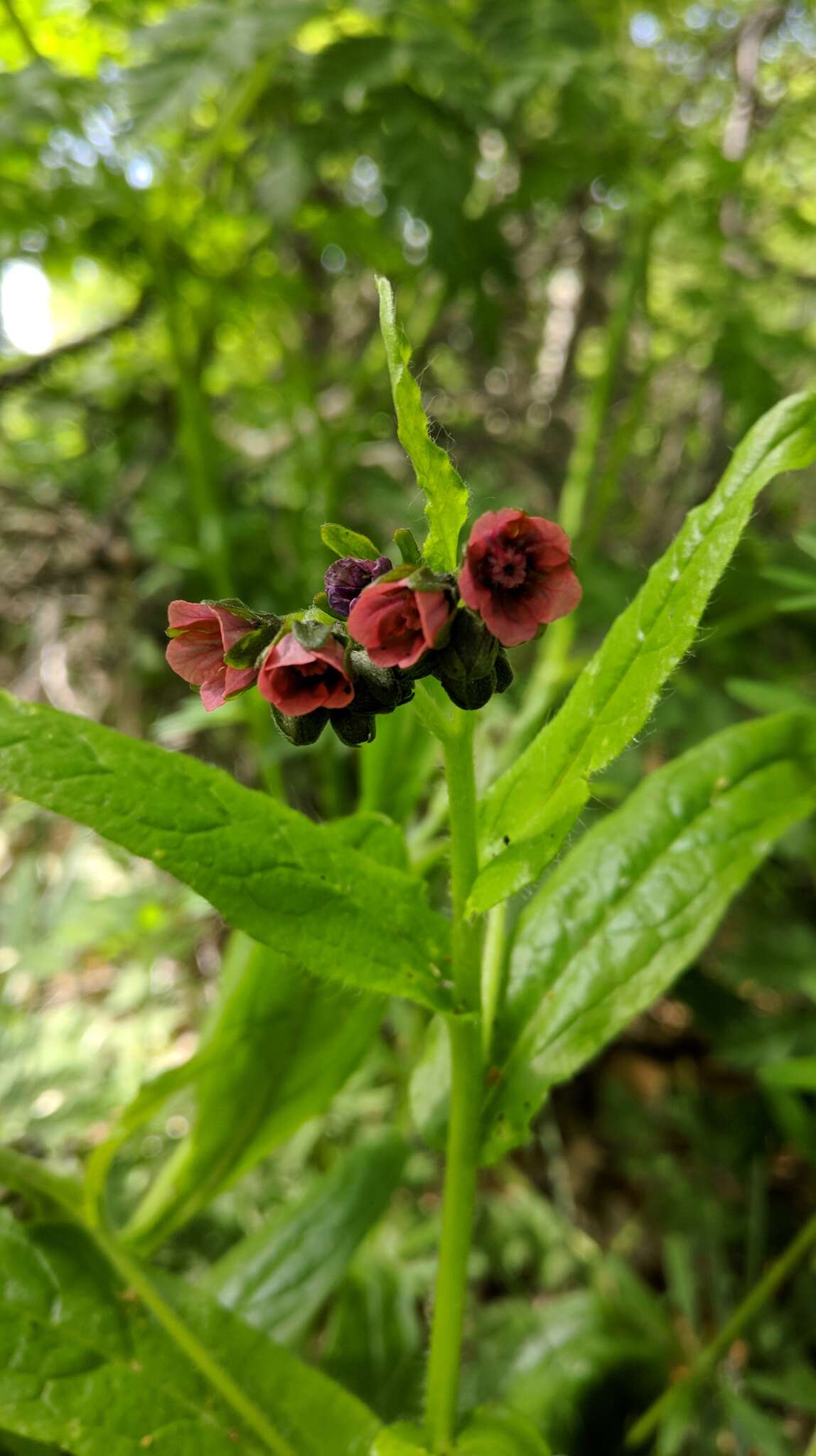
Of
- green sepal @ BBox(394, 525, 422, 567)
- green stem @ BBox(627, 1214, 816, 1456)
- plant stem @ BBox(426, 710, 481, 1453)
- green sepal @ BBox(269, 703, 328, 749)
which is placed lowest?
green stem @ BBox(627, 1214, 816, 1456)

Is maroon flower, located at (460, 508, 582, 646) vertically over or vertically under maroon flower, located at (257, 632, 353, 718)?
over

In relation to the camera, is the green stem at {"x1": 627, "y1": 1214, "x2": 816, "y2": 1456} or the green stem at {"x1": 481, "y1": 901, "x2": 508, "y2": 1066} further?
the green stem at {"x1": 627, "y1": 1214, "x2": 816, "y2": 1456}

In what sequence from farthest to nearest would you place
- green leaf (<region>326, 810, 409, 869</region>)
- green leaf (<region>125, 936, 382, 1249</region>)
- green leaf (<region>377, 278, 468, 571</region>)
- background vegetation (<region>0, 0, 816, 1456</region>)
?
background vegetation (<region>0, 0, 816, 1456</region>) → green leaf (<region>125, 936, 382, 1249</region>) → green leaf (<region>326, 810, 409, 869</region>) → green leaf (<region>377, 278, 468, 571</region>)

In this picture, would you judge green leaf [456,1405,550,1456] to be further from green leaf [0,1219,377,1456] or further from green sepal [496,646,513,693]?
green sepal [496,646,513,693]

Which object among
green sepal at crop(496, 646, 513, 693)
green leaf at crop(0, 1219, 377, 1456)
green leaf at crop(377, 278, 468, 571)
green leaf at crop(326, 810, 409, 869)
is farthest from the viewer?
green leaf at crop(326, 810, 409, 869)

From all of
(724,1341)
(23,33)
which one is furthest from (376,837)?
(23,33)

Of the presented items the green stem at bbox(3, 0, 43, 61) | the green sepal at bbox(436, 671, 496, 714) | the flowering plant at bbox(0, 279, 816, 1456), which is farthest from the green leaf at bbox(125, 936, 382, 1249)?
the green stem at bbox(3, 0, 43, 61)

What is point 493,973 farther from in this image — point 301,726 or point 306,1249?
point 306,1249

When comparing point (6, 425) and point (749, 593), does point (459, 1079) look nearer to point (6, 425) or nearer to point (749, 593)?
point (749, 593)
